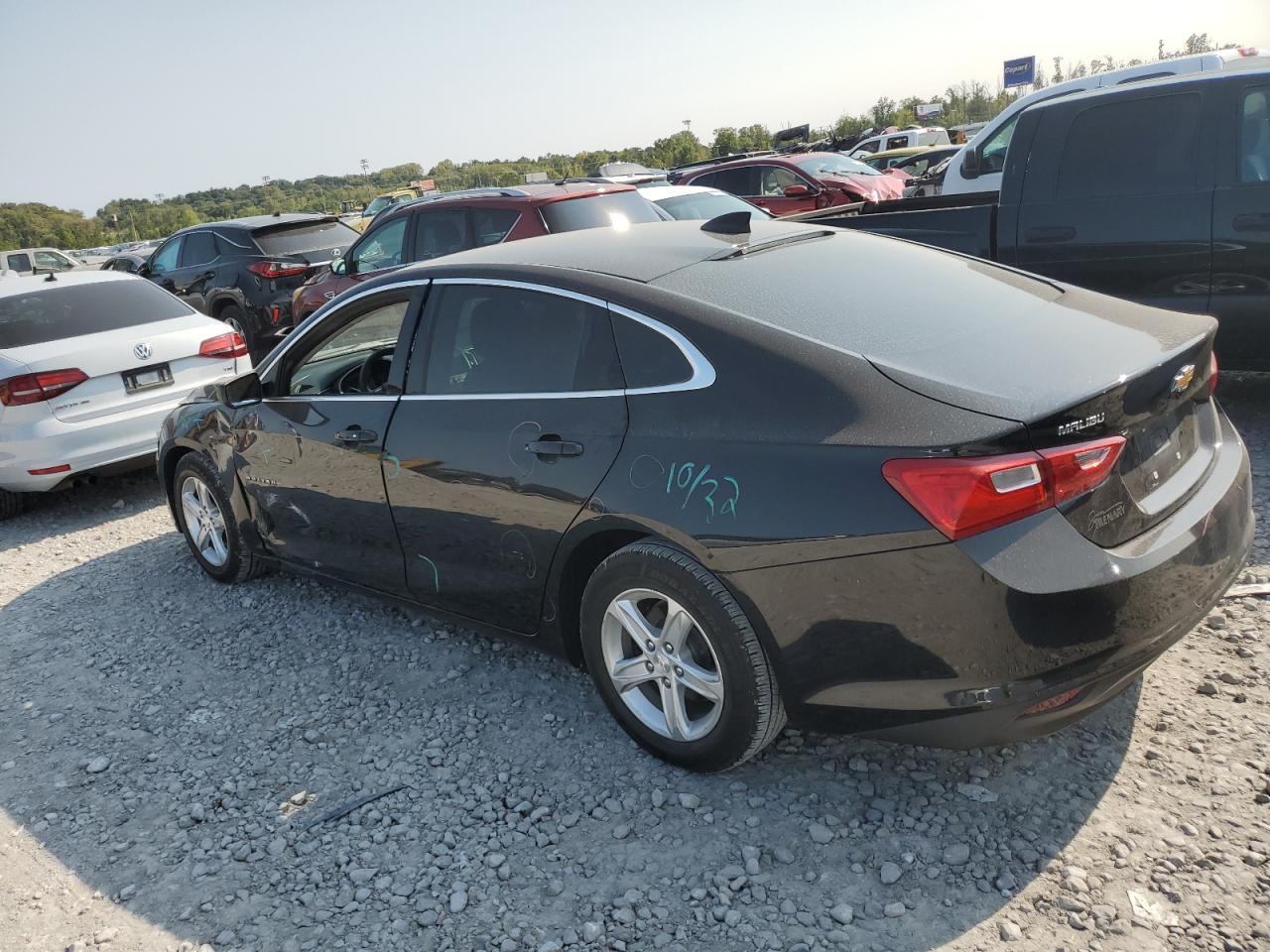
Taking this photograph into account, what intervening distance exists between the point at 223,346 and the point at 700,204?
17.7 ft

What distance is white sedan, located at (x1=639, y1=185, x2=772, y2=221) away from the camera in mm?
10172

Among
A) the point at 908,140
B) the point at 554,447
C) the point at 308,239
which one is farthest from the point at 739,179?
the point at 908,140

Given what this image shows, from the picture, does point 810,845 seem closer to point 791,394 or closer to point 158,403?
point 791,394

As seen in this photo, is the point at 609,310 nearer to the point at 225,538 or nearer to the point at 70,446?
the point at 225,538

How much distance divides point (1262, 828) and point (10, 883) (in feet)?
12.1

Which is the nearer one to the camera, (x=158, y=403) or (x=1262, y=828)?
(x=1262, y=828)

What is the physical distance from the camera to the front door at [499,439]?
10.6ft

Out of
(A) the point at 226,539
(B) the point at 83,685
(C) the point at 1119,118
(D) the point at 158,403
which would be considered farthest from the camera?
(D) the point at 158,403

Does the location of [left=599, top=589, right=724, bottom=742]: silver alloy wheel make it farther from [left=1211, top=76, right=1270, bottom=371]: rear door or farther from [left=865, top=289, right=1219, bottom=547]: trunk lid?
[left=1211, top=76, right=1270, bottom=371]: rear door

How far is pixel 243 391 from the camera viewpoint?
186 inches

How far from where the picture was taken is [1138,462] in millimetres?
2703

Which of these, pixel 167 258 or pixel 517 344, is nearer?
pixel 517 344

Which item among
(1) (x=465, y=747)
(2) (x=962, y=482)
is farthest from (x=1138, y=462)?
(1) (x=465, y=747)

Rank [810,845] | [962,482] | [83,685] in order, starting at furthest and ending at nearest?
[83,685] → [810,845] → [962,482]
